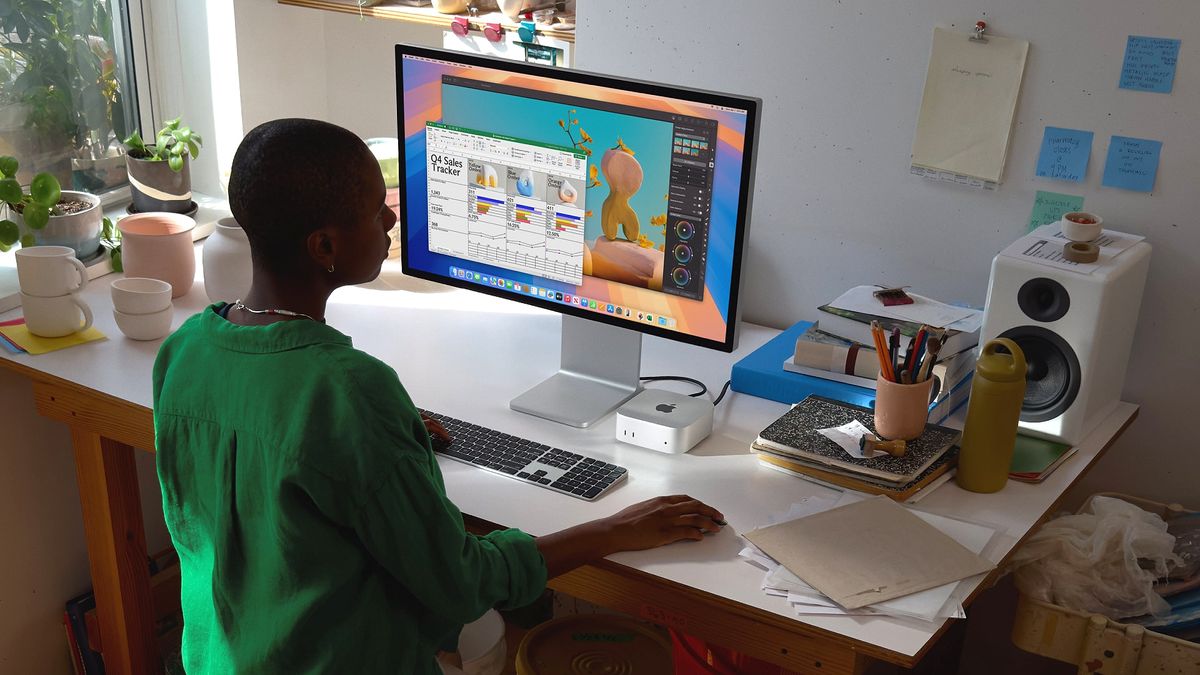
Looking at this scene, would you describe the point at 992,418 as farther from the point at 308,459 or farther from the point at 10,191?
the point at 10,191

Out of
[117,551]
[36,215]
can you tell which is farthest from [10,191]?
[117,551]

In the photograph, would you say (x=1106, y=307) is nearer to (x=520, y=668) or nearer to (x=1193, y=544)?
(x=1193, y=544)

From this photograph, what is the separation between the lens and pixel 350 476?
1.15 metres

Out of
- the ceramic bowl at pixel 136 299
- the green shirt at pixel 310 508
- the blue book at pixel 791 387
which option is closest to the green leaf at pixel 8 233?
the ceramic bowl at pixel 136 299

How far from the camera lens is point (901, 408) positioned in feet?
5.41

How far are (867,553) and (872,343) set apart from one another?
0.51m

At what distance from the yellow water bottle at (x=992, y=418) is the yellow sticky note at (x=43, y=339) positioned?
1.41 metres

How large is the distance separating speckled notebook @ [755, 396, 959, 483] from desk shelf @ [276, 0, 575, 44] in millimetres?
944

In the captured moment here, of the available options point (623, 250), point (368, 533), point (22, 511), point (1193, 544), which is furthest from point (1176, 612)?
point (22, 511)

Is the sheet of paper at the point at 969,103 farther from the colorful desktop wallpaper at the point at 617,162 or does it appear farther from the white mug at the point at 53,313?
the white mug at the point at 53,313

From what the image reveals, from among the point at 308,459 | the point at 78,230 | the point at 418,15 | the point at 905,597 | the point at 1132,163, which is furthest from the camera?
the point at 418,15

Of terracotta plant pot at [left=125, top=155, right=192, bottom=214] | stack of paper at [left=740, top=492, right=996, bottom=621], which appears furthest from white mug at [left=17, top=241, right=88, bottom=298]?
stack of paper at [left=740, top=492, right=996, bottom=621]

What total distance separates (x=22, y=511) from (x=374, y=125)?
3.70 ft

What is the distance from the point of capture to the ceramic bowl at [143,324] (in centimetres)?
198
